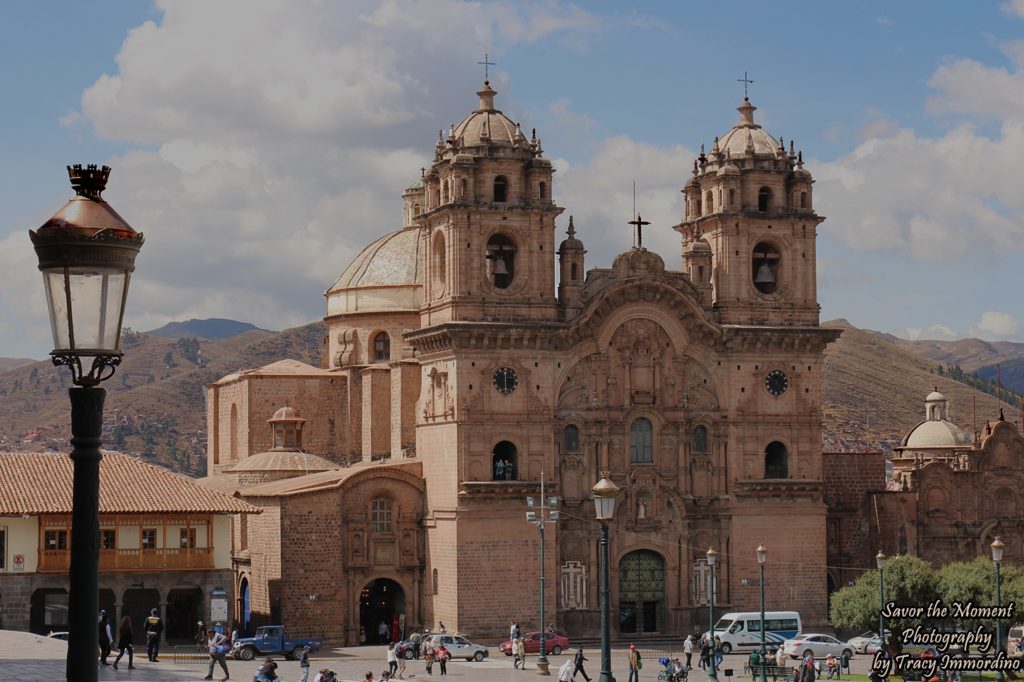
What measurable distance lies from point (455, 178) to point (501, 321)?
5319 mm

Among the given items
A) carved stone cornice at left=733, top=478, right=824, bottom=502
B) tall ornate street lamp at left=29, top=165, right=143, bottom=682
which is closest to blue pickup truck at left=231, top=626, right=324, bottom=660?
carved stone cornice at left=733, top=478, right=824, bottom=502

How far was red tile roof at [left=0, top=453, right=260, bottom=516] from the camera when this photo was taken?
2192 inches

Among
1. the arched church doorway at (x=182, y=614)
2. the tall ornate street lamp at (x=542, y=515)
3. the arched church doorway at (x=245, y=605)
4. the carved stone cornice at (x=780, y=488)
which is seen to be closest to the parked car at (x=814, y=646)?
the carved stone cornice at (x=780, y=488)

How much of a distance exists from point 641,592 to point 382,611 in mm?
9478

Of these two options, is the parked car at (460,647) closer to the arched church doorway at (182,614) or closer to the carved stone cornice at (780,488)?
the arched church doorway at (182,614)

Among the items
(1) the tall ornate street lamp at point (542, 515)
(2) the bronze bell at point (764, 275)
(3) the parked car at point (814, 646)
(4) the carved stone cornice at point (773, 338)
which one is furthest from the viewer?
(2) the bronze bell at point (764, 275)

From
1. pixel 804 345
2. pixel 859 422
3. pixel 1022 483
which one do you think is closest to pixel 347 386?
pixel 804 345

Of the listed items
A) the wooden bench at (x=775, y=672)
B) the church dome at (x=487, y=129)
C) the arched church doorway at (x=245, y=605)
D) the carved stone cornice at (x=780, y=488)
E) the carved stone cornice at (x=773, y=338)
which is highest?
the church dome at (x=487, y=129)

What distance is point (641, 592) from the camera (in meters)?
65.1

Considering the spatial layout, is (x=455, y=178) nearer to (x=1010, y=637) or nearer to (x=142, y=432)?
(x=1010, y=637)

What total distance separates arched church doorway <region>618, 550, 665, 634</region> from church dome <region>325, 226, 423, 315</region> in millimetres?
15264

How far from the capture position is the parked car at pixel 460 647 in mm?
57719

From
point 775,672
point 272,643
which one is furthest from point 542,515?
point 775,672

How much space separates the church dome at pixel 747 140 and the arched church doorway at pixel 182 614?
84.3ft
